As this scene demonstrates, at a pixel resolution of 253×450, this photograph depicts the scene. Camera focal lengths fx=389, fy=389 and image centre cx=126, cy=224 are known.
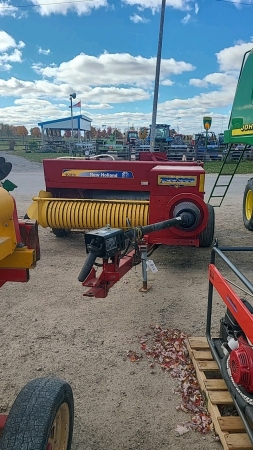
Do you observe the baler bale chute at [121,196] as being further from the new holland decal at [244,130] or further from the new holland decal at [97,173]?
the new holland decal at [244,130]

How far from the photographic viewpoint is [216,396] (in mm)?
2496

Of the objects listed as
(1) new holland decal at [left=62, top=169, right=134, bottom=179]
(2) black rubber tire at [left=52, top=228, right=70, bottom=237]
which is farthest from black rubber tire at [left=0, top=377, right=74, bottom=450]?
(2) black rubber tire at [left=52, top=228, right=70, bottom=237]

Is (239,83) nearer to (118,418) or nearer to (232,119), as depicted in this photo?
(232,119)

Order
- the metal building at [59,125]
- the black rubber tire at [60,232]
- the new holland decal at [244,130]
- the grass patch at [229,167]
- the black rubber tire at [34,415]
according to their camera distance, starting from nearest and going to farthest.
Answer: the black rubber tire at [34,415], the new holland decal at [244,130], the black rubber tire at [60,232], the grass patch at [229,167], the metal building at [59,125]

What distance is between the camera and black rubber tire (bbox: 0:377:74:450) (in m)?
1.57

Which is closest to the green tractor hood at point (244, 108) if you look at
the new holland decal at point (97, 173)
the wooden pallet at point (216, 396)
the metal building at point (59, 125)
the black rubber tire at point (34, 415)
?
the new holland decal at point (97, 173)

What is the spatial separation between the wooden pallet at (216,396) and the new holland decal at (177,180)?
2.20 metres

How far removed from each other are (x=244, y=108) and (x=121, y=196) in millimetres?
2348

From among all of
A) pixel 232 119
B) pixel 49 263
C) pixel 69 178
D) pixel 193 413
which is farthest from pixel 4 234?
pixel 232 119

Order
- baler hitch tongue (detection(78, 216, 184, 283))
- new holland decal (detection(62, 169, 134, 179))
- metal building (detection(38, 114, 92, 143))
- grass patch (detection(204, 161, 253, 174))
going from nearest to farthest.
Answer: baler hitch tongue (detection(78, 216, 184, 283)) → new holland decal (detection(62, 169, 134, 179)) → grass patch (detection(204, 161, 253, 174)) → metal building (detection(38, 114, 92, 143))

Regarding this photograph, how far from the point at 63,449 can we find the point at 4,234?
115 cm

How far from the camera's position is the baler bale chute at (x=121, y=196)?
488 centimetres

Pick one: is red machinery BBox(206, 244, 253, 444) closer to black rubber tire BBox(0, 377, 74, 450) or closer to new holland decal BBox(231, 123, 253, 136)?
black rubber tire BBox(0, 377, 74, 450)

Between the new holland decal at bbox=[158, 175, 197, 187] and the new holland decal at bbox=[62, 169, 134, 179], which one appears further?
the new holland decal at bbox=[62, 169, 134, 179]
